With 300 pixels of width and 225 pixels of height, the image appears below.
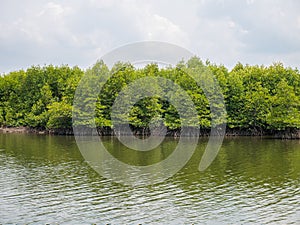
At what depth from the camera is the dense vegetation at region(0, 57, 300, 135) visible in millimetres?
60500

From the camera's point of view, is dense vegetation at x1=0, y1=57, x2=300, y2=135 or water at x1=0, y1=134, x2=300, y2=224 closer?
water at x1=0, y1=134, x2=300, y2=224

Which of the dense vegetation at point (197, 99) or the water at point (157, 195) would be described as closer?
the water at point (157, 195)

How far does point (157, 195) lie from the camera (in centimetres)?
2367

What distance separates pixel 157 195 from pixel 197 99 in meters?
41.9

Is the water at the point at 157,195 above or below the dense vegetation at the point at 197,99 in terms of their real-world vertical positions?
below

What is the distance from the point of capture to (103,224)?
1820 centimetres

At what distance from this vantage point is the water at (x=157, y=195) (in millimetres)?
19297

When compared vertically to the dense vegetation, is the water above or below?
below

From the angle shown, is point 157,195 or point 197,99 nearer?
point 157,195

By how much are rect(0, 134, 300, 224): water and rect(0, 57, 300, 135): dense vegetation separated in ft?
82.8

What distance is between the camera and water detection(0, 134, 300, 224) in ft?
63.3

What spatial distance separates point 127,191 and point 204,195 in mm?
4624

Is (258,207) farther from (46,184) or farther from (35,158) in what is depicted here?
(35,158)

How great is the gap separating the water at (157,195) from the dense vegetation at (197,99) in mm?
25248
